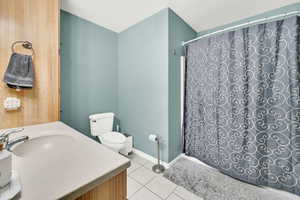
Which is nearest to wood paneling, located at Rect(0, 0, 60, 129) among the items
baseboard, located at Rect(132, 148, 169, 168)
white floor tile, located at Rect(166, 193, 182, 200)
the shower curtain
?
baseboard, located at Rect(132, 148, 169, 168)

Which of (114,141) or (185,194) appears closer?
(185,194)

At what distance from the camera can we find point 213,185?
4.69 feet

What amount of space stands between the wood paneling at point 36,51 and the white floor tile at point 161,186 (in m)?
1.33

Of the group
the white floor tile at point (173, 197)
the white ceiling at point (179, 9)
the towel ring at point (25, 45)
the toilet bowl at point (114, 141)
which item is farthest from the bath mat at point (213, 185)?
the white ceiling at point (179, 9)

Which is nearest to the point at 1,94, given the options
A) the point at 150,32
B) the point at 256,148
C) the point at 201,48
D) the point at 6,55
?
the point at 6,55

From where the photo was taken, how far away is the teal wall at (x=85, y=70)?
1.78 meters

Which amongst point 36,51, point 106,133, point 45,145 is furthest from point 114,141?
point 36,51

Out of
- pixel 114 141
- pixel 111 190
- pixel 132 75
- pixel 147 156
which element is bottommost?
pixel 147 156

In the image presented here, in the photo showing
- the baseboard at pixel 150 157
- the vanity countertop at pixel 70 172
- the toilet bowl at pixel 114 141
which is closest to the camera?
the vanity countertop at pixel 70 172

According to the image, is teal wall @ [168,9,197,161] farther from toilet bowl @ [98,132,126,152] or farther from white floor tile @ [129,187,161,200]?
toilet bowl @ [98,132,126,152]

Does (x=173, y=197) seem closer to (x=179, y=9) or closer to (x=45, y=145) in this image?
(x=45, y=145)

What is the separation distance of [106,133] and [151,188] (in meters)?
1.02

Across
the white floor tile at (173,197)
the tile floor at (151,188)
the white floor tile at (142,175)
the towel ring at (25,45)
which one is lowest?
the white floor tile at (173,197)

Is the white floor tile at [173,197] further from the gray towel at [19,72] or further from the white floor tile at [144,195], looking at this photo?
the gray towel at [19,72]
